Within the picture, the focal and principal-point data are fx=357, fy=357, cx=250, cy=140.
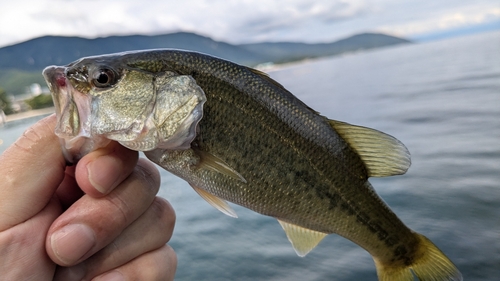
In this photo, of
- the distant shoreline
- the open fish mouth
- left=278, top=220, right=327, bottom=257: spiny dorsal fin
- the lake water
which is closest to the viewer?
the open fish mouth

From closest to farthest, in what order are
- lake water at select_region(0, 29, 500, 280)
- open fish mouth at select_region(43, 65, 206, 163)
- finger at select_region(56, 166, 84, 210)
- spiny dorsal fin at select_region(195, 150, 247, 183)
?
open fish mouth at select_region(43, 65, 206, 163) < spiny dorsal fin at select_region(195, 150, 247, 183) < finger at select_region(56, 166, 84, 210) < lake water at select_region(0, 29, 500, 280)

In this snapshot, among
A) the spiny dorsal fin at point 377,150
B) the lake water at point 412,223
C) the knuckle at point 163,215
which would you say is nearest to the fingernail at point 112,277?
the knuckle at point 163,215

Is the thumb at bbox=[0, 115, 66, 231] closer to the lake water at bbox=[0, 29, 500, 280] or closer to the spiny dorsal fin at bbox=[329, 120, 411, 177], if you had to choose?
the spiny dorsal fin at bbox=[329, 120, 411, 177]

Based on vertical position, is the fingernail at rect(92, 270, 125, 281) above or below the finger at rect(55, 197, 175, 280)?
below

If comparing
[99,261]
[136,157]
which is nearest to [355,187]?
[136,157]

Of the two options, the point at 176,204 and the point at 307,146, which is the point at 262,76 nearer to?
the point at 307,146

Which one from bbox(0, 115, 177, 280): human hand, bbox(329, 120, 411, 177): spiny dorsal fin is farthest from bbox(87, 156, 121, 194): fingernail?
bbox(329, 120, 411, 177): spiny dorsal fin
